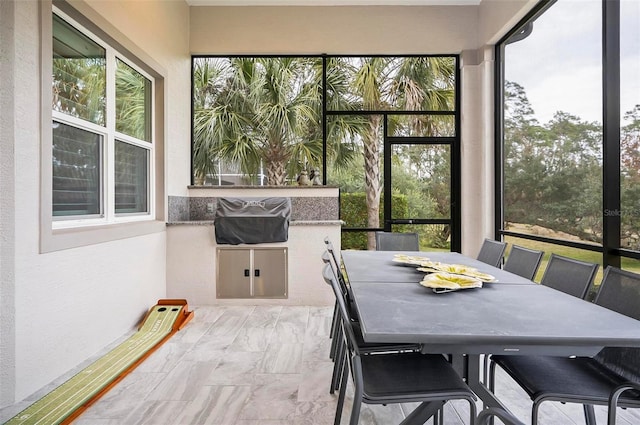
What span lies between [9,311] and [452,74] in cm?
506

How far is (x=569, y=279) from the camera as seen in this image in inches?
81.4

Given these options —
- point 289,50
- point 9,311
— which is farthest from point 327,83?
point 9,311

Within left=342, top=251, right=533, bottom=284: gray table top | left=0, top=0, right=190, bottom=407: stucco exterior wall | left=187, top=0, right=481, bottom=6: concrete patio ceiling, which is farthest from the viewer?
left=187, top=0, right=481, bottom=6: concrete patio ceiling

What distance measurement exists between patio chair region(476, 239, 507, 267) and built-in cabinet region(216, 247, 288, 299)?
2049 mm

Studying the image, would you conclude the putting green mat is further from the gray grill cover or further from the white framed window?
the white framed window

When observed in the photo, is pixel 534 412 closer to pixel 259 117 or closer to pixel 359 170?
pixel 359 170

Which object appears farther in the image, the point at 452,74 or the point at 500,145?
the point at 452,74

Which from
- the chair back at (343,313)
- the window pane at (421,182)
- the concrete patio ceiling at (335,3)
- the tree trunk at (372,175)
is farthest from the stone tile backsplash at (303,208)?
the chair back at (343,313)

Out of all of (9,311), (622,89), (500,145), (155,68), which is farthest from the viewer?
(500,145)

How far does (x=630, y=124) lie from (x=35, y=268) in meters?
4.07

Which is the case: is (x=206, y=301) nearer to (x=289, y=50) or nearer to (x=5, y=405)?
(x=5, y=405)

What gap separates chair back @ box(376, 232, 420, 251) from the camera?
151 inches

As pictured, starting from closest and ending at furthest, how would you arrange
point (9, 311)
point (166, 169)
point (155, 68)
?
point (9, 311) < point (155, 68) < point (166, 169)

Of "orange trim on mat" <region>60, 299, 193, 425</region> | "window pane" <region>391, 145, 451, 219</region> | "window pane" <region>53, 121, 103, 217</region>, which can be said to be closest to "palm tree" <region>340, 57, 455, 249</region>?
"window pane" <region>391, 145, 451, 219</region>
